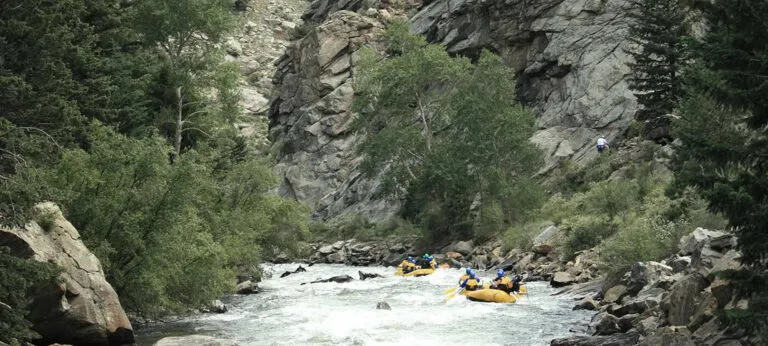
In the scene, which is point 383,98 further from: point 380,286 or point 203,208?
point 203,208

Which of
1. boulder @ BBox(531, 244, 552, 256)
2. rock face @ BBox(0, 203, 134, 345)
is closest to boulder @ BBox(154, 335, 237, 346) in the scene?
rock face @ BBox(0, 203, 134, 345)

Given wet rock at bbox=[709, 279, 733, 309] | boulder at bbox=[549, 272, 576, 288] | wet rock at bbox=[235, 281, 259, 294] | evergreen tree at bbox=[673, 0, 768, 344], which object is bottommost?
boulder at bbox=[549, 272, 576, 288]

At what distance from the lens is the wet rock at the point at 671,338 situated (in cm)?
1114

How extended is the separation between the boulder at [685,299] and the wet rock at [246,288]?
16491 mm

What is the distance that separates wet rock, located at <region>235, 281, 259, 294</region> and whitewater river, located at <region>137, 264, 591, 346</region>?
76 centimetres

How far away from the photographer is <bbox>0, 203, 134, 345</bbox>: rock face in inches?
537

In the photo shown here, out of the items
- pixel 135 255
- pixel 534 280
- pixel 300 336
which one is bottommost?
pixel 534 280

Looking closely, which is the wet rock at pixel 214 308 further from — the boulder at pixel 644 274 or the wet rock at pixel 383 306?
the boulder at pixel 644 274

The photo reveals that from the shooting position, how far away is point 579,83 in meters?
45.2

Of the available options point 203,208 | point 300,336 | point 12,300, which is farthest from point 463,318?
point 12,300

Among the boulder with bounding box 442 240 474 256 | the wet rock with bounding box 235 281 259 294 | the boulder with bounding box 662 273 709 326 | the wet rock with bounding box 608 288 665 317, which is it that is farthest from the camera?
the boulder with bounding box 442 240 474 256

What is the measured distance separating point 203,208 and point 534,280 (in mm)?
11721

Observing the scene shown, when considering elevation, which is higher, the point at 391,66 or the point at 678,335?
the point at 391,66

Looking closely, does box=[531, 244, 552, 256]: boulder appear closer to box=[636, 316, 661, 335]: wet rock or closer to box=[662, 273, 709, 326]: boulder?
box=[636, 316, 661, 335]: wet rock
